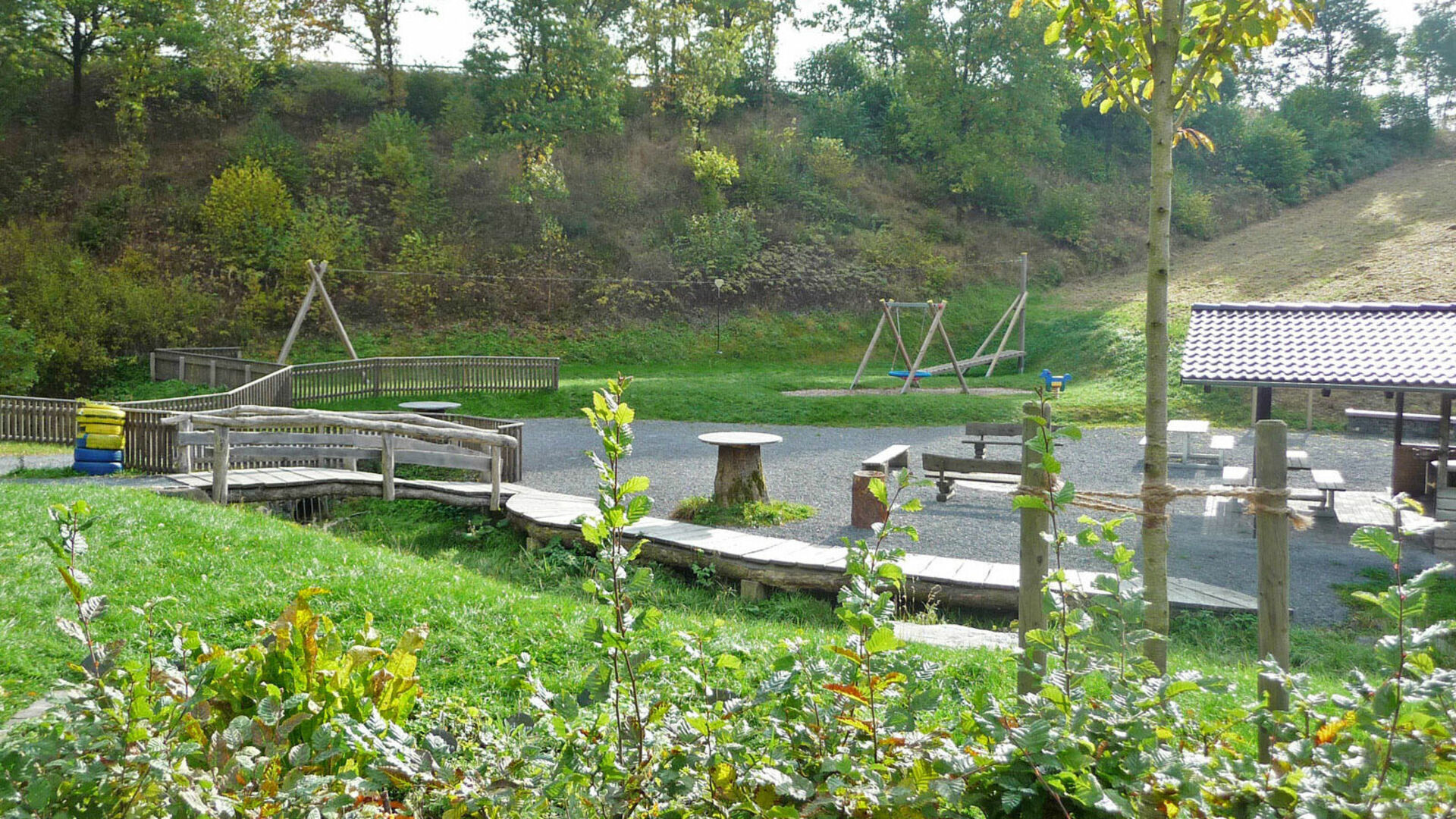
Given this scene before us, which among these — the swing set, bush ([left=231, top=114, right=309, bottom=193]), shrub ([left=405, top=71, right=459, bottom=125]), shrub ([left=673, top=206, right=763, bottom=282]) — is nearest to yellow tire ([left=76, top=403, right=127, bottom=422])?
the swing set

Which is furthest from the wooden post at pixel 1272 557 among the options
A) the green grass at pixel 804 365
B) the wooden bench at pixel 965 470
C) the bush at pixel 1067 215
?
the bush at pixel 1067 215

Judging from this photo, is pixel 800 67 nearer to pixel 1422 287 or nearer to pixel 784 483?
pixel 1422 287

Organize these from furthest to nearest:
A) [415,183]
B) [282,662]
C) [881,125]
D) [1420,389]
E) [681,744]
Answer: [881,125]
[415,183]
[1420,389]
[282,662]
[681,744]

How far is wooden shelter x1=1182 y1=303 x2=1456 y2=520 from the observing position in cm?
950

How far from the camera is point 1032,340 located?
1190 inches

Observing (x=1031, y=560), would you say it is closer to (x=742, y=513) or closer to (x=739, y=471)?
(x=742, y=513)

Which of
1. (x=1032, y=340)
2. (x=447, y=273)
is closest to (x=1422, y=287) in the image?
(x=1032, y=340)

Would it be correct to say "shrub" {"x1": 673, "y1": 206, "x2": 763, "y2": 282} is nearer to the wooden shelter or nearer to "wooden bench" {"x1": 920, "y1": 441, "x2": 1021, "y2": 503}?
"wooden bench" {"x1": 920, "y1": 441, "x2": 1021, "y2": 503}

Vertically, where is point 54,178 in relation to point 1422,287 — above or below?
above

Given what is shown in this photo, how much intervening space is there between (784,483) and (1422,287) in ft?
72.2

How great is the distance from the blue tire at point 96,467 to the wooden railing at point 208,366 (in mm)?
7592

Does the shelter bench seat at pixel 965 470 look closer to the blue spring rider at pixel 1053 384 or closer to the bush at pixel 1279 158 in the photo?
the blue spring rider at pixel 1053 384

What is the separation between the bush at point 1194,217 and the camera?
3862cm

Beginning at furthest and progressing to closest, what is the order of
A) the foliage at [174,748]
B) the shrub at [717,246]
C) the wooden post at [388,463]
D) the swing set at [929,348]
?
the shrub at [717,246]
the swing set at [929,348]
the wooden post at [388,463]
the foliage at [174,748]
